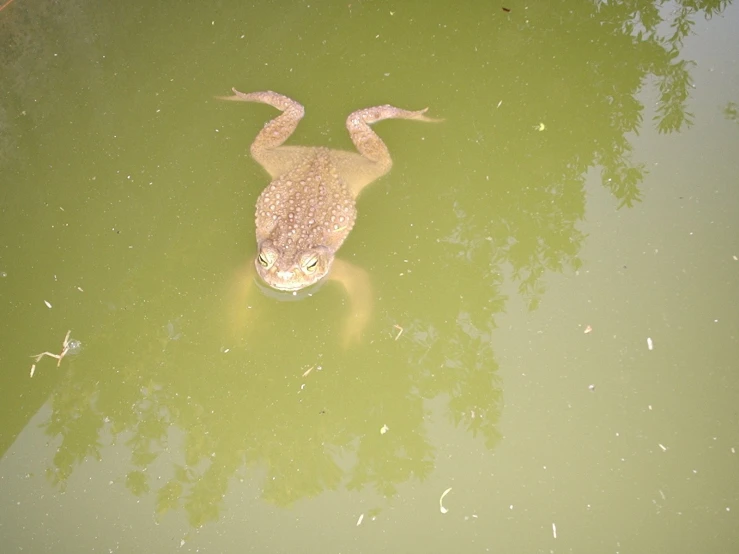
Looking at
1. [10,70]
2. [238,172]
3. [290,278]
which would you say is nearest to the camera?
[290,278]

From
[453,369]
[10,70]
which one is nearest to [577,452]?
[453,369]

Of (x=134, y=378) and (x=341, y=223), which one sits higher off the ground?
(x=341, y=223)

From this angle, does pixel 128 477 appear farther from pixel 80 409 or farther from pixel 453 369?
pixel 453 369

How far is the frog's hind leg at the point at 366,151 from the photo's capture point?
10.5ft

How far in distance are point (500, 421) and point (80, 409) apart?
2.13 m

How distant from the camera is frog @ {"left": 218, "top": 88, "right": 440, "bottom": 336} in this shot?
272 cm

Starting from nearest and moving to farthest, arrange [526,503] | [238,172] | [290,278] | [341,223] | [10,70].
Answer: [526,503]
[290,278]
[341,223]
[238,172]
[10,70]

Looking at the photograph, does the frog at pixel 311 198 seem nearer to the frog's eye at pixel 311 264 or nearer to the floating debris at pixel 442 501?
the frog's eye at pixel 311 264

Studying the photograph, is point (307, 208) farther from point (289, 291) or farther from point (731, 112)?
point (731, 112)

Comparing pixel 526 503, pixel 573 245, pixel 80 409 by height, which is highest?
pixel 573 245

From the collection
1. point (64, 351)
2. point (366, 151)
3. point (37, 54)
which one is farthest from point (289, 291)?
point (37, 54)

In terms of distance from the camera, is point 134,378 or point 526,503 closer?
point 526,503

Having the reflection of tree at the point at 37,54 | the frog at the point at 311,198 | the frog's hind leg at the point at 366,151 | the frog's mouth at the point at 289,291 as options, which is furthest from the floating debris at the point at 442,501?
the reflection of tree at the point at 37,54

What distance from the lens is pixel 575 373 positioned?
2.73 m
